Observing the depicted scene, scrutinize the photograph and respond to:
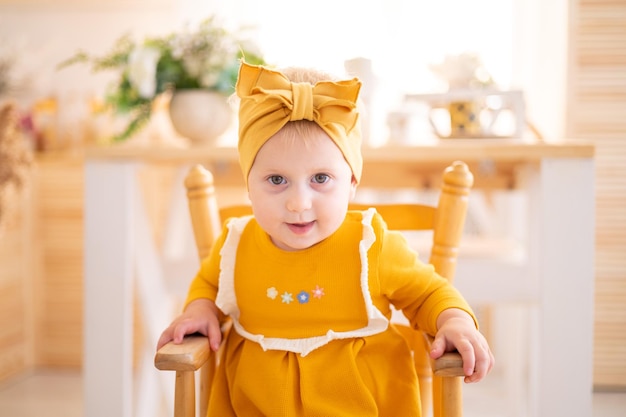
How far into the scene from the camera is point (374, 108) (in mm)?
1655

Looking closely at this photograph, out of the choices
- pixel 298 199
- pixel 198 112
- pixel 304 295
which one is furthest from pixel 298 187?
pixel 198 112

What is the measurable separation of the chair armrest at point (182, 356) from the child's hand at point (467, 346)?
31cm

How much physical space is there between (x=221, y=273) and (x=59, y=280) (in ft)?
5.78

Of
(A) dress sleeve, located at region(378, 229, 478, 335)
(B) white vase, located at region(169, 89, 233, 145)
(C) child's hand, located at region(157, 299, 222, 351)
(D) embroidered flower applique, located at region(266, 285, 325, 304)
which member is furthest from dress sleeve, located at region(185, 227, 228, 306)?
(B) white vase, located at region(169, 89, 233, 145)

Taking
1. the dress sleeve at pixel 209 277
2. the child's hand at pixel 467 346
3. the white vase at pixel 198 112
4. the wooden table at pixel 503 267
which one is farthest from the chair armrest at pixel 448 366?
the white vase at pixel 198 112

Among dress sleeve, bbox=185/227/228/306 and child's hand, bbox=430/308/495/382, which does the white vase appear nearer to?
dress sleeve, bbox=185/227/228/306

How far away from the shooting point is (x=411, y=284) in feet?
3.39

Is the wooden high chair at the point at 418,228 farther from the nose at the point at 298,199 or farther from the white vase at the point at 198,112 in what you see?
the white vase at the point at 198,112

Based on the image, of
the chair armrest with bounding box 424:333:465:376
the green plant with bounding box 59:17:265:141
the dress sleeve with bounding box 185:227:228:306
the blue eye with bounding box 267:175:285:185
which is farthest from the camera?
the green plant with bounding box 59:17:265:141

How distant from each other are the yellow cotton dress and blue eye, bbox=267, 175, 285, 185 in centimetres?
12

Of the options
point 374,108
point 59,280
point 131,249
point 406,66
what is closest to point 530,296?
point 374,108

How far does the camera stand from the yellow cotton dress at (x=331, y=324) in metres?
1.01

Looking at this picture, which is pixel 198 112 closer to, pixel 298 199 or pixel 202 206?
pixel 202 206

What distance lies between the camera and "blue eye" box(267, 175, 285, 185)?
97 cm
